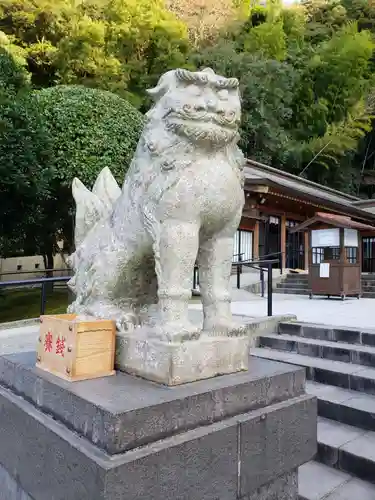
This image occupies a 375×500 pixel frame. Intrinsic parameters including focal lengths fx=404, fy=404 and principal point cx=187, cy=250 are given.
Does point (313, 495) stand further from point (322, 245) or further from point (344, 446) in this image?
point (322, 245)

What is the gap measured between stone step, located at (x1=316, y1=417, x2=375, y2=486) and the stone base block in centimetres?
109

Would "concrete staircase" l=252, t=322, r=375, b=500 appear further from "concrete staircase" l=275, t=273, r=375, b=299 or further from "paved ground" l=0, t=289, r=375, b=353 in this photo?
"concrete staircase" l=275, t=273, r=375, b=299

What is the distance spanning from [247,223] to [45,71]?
9849 mm

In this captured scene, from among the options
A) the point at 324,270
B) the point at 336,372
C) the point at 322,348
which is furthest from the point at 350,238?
the point at 336,372

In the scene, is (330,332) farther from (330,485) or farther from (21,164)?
(21,164)

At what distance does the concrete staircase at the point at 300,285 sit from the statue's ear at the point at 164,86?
9.22m

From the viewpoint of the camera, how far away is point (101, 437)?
1.36 meters

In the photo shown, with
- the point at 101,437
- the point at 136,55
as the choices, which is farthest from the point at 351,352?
the point at 136,55

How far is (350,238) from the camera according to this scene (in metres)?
9.16

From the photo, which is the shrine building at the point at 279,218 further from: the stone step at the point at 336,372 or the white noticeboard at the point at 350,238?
the stone step at the point at 336,372

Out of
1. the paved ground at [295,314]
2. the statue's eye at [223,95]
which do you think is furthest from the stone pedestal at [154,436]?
the paved ground at [295,314]

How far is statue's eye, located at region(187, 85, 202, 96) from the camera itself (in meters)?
1.68

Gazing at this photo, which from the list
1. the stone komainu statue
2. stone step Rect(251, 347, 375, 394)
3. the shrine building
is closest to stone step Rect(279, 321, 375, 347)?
stone step Rect(251, 347, 375, 394)

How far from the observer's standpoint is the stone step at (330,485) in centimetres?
216
